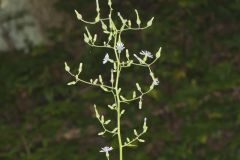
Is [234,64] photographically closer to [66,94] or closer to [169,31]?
[169,31]

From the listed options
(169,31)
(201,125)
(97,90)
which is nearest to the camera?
(201,125)

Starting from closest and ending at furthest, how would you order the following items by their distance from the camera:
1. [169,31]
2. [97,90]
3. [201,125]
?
[201,125]
[97,90]
[169,31]

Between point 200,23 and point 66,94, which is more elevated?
point 200,23

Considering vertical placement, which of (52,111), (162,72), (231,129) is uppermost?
(162,72)

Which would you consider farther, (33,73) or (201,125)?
(33,73)

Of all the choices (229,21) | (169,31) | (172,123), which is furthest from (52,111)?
(229,21)

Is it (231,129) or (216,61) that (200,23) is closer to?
(216,61)

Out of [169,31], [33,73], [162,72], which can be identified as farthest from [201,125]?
[33,73]
